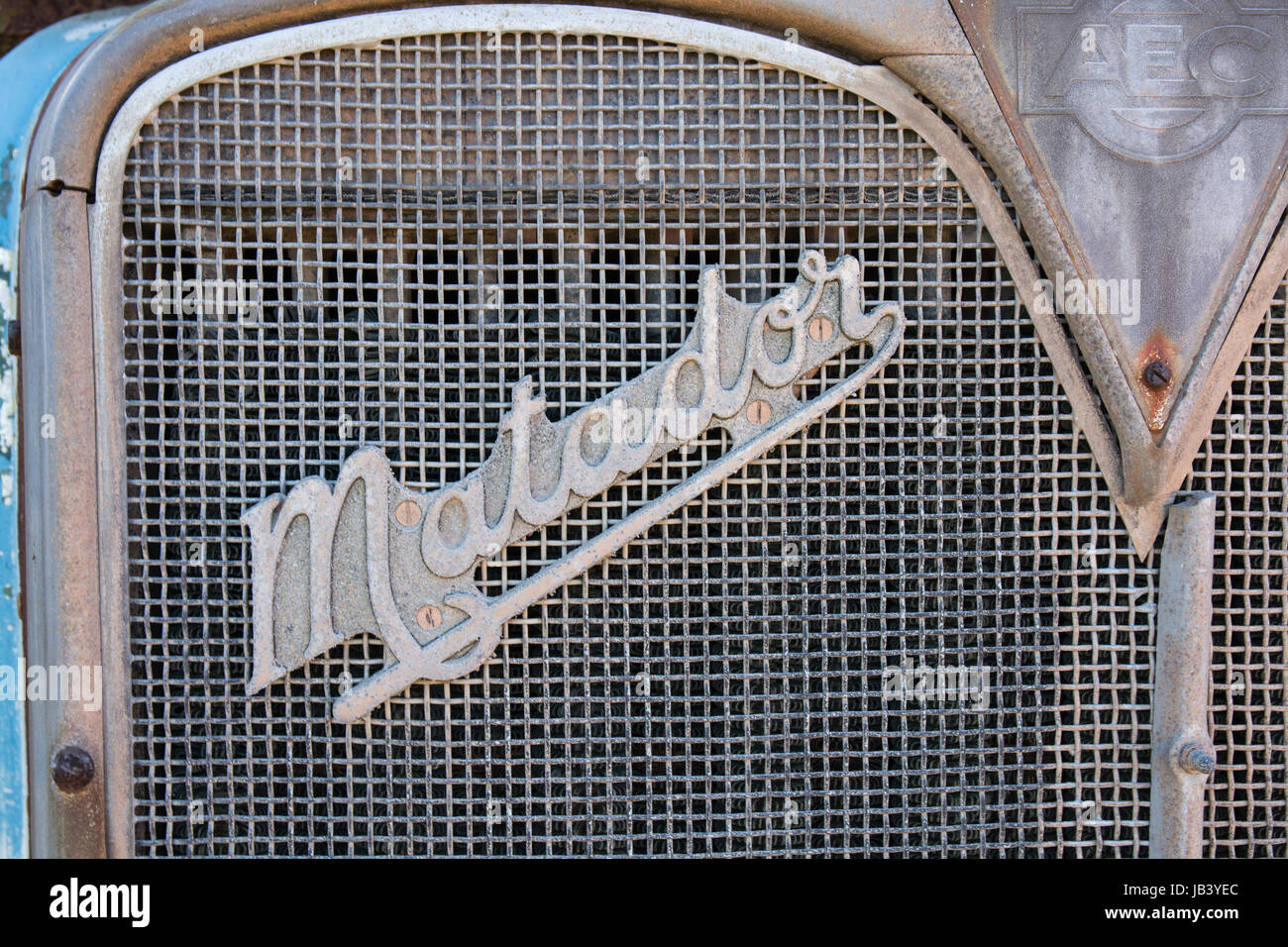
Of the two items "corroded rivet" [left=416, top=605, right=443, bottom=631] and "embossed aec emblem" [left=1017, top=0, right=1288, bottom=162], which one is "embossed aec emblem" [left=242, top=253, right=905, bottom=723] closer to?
"corroded rivet" [left=416, top=605, right=443, bottom=631]

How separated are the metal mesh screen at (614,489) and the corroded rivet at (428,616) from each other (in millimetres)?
112

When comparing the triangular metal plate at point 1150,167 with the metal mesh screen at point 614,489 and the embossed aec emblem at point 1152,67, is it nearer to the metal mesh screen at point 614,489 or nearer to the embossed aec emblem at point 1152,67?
the embossed aec emblem at point 1152,67

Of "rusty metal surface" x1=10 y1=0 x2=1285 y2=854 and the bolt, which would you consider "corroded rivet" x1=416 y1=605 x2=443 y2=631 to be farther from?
the bolt

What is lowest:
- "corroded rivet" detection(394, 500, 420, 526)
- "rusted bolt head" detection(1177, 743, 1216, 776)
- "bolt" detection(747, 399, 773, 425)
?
"rusted bolt head" detection(1177, 743, 1216, 776)

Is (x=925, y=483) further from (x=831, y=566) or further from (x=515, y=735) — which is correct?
(x=515, y=735)

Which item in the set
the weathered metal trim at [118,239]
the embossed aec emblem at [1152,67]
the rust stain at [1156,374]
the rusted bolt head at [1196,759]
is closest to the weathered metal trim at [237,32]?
the weathered metal trim at [118,239]

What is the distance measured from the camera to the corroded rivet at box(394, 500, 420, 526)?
1593 millimetres

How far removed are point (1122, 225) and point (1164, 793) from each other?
1.00m

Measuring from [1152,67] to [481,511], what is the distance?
1.38m

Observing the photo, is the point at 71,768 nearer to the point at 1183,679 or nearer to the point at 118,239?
the point at 118,239

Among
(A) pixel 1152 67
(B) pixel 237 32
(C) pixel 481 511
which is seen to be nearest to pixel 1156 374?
(A) pixel 1152 67

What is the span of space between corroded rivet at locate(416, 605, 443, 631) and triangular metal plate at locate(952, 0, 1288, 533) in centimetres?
122

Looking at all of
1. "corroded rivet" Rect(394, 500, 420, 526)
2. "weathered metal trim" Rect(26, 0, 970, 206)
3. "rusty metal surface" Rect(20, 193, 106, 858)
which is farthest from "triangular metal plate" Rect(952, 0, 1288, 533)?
"rusty metal surface" Rect(20, 193, 106, 858)

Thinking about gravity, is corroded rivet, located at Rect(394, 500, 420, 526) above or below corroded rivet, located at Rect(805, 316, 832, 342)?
below
